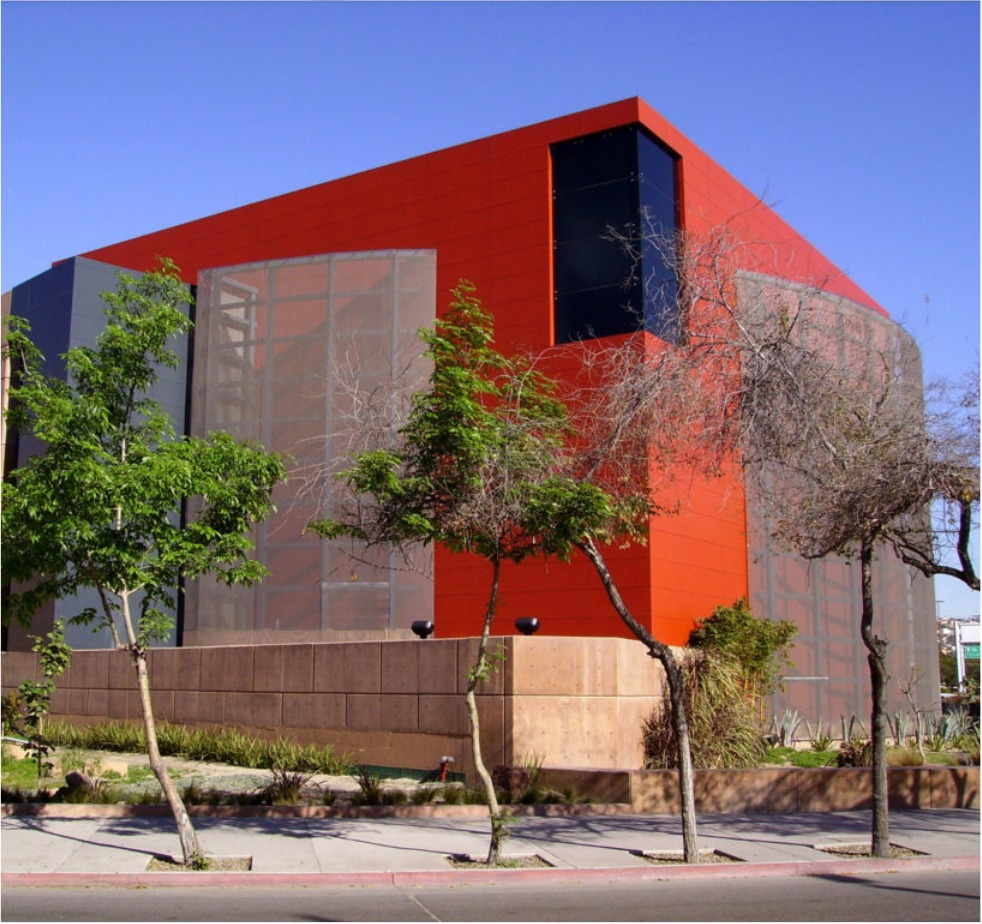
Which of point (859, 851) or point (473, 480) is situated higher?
point (473, 480)

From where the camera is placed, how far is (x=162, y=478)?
13352 mm

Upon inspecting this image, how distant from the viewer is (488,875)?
12266mm

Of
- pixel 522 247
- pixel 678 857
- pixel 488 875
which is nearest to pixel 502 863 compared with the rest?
pixel 488 875

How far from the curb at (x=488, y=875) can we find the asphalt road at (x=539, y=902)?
8.4 inches

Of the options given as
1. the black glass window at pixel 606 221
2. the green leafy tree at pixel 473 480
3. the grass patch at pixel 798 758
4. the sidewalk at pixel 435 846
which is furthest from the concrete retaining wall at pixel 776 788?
the black glass window at pixel 606 221

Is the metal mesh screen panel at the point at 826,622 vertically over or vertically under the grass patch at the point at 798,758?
over

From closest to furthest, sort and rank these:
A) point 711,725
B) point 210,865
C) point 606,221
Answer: point 210,865, point 711,725, point 606,221

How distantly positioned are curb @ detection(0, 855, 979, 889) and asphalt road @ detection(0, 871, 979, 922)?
21 centimetres

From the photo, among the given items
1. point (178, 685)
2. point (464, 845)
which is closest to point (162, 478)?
point (464, 845)

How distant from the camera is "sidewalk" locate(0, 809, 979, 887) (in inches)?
475

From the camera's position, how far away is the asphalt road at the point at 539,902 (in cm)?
1008

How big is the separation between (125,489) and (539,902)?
22.4ft

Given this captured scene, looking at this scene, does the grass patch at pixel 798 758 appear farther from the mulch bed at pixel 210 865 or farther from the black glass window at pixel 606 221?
the mulch bed at pixel 210 865

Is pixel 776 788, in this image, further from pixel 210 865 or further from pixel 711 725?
pixel 210 865
